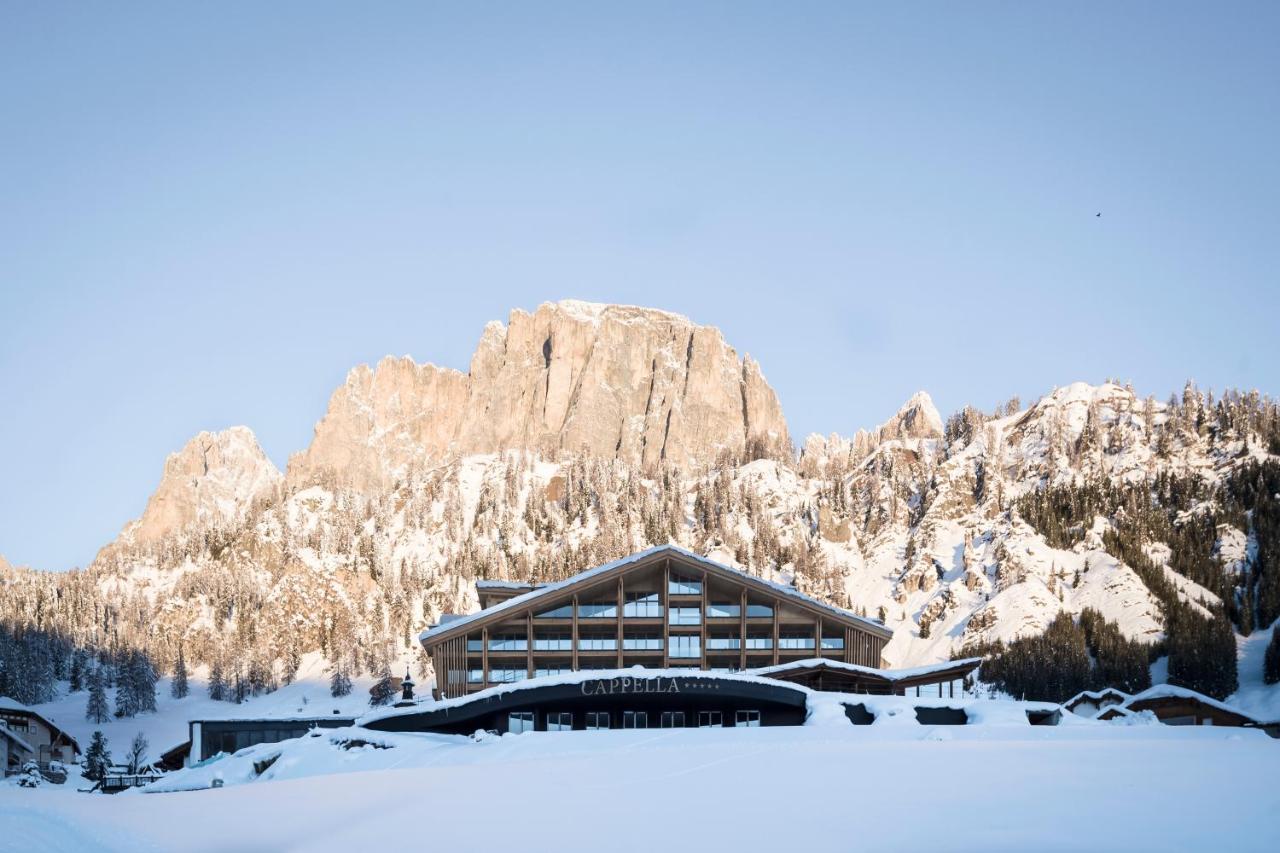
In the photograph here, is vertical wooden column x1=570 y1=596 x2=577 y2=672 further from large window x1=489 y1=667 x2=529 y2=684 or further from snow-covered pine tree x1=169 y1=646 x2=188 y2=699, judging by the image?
snow-covered pine tree x1=169 y1=646 x2=188 y2=699

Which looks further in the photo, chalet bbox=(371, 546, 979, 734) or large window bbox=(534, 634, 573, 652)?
large window bbox=(534, 634, 573, 652)

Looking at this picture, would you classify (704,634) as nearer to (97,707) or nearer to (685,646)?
(685,646)

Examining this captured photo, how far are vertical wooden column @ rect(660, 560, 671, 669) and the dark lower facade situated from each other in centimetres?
1938

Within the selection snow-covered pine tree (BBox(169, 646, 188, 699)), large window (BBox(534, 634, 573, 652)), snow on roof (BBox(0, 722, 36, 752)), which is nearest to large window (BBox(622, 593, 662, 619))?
large window (BBox(534, 634, 573, 652))

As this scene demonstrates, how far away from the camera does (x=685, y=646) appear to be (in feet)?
275

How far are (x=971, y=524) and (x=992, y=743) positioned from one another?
6661 inches

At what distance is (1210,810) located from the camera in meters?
20.2

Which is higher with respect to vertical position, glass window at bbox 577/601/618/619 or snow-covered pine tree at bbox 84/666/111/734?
glass window at bbox 577/601/618/619

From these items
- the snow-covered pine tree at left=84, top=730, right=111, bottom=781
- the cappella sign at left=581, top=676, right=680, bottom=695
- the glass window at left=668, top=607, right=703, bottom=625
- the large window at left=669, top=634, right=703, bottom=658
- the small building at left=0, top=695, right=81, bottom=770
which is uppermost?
the glass window at left=668, top=607, right=703, bottom=625

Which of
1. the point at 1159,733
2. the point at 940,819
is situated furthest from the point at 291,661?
the point at 940,819

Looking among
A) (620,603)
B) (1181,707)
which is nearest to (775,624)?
(620,603)

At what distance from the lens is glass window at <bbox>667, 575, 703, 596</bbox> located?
84.2 metres

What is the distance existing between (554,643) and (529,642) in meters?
1.99

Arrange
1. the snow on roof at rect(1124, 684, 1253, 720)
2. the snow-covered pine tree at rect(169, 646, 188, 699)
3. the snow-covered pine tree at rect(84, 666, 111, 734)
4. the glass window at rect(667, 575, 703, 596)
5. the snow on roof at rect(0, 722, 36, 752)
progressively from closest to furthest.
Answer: the snow on roof at rect(1124, 684, 1253, 720), the snow on roof at rect(0, 722, 36, 752), the glass window at rect(667, 575, 703, 596), the snow-covered pine tree at rect(84, 666, 111, 734), the snow-covered pine tree at rect(169, 646, 188, 699)
